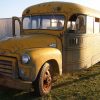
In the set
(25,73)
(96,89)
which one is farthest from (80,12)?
(25,73)

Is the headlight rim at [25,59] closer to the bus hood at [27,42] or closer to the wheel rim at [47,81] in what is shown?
the bus hood at [27,42]

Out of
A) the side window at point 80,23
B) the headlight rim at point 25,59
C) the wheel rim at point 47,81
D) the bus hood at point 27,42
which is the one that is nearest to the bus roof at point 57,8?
the side window at point 80,23

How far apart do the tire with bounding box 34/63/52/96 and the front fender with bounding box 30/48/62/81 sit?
0.18 meters

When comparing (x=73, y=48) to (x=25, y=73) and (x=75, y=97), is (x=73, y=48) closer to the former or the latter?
(x=75, y=97)

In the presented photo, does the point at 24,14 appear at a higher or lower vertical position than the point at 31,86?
higher

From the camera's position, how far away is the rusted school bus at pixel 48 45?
6190 millimetres

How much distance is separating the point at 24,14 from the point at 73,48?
1.82m

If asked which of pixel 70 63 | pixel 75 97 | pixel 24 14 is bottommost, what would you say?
pixel 75 97

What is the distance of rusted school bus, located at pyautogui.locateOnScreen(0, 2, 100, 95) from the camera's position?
6190mm

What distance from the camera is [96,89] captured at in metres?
7.29

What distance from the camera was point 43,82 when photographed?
666cm

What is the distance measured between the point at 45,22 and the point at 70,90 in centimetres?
206

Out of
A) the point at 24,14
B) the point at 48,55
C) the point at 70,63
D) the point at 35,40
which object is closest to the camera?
the point at 48,55

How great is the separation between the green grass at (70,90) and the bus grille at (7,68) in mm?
640
